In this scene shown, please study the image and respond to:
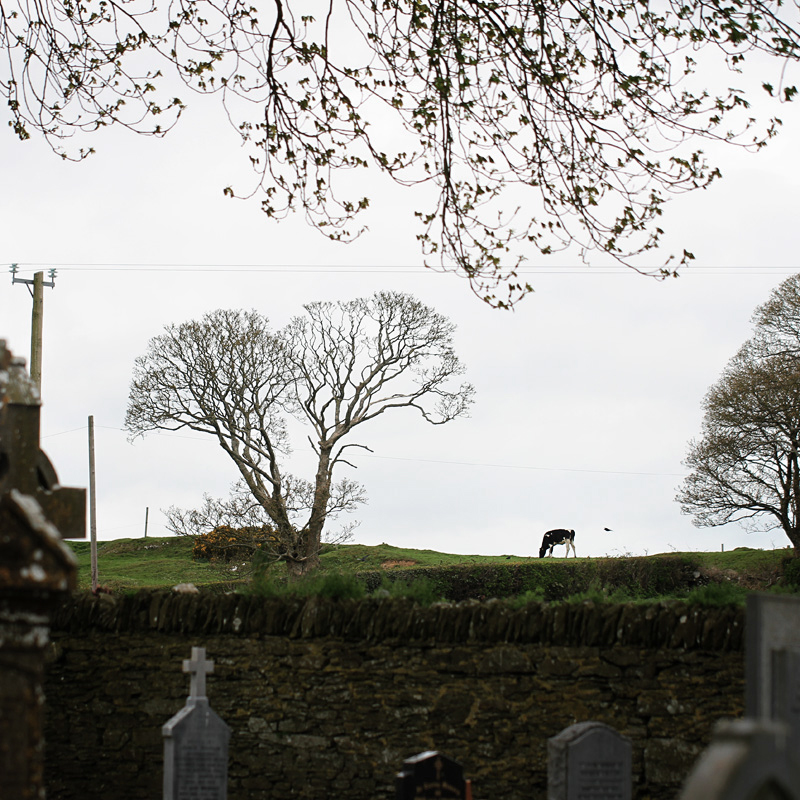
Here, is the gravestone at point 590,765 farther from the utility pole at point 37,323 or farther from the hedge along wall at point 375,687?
the utility pole at point 37,323

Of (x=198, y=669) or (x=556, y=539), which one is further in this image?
(x=556, y=539)

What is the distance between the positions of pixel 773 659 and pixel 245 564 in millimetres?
24110

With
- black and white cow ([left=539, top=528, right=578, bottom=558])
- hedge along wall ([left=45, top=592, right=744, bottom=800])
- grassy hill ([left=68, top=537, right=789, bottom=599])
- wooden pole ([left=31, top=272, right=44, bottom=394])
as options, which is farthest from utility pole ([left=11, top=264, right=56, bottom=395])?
black and white cow ([left=539, top=528, right=578, bottom=558])

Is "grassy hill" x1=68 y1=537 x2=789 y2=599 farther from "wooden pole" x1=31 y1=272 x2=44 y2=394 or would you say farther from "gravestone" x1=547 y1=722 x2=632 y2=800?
"gravestone" x1=547 y1=722 x2=632 y2=800

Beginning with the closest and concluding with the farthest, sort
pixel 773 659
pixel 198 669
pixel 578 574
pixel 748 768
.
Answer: pixel 748 768
pixel 773 659
pixel 198 669
pixel 578 574

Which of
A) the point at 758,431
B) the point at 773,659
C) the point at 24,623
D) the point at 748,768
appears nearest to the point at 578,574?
the point at 758,431

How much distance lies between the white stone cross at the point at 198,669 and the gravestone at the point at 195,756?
216 millimetres

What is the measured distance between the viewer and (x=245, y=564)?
27047mm

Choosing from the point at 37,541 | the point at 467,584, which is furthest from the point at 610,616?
the point at 467,584

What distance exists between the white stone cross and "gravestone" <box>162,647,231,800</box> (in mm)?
216

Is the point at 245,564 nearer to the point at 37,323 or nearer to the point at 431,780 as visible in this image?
the point at 37,323

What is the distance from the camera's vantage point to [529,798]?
8.27m

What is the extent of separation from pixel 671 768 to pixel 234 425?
73.7 feet

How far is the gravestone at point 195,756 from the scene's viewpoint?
7.75 metres
